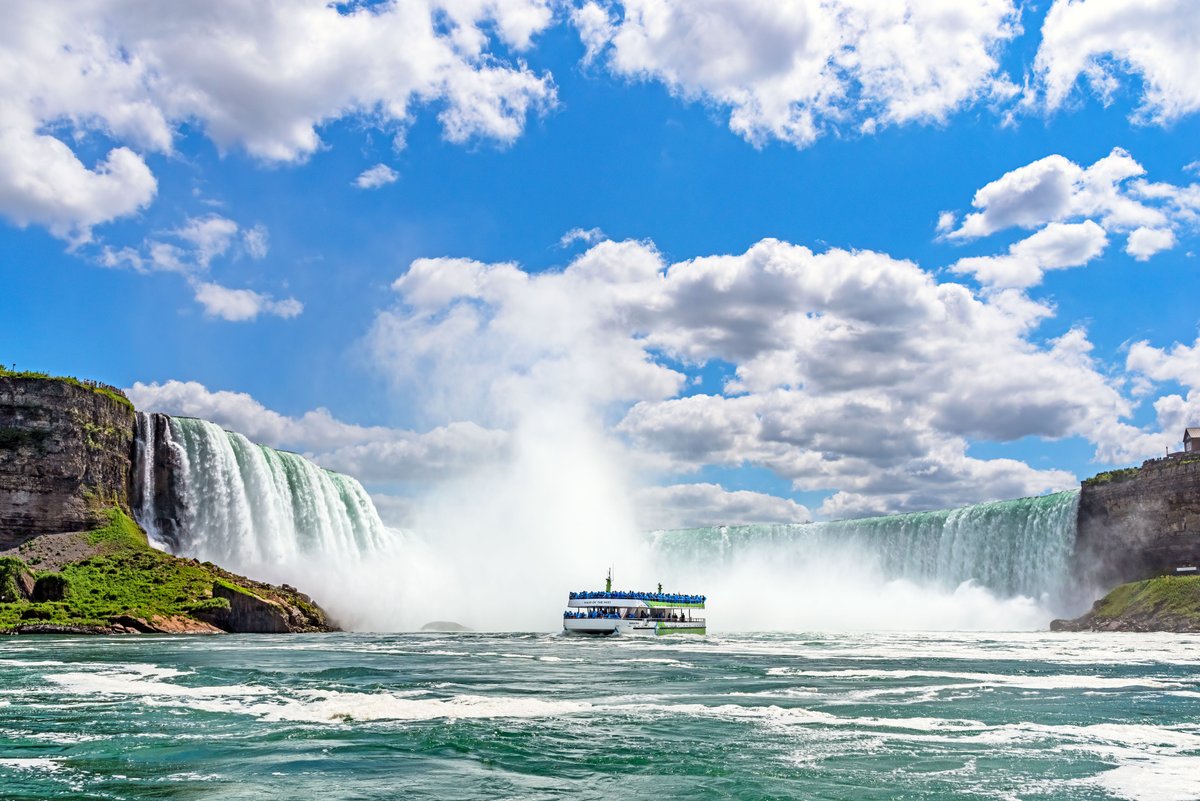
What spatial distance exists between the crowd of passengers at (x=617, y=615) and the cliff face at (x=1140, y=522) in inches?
1318

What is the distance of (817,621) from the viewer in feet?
284

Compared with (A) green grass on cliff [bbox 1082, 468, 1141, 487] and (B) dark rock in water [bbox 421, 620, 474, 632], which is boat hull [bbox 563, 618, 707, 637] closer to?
(B) dark rock in water [bbox 421, 620, 474, 632]

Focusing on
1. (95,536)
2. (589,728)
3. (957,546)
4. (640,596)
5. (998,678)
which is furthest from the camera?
(957,546)

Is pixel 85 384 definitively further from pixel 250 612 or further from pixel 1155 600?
pixel 1155 600

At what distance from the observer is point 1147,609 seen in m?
66.3

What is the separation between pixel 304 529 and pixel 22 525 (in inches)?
788

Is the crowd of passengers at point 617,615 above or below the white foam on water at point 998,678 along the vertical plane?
above

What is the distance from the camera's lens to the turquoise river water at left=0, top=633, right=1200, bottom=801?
1548cm

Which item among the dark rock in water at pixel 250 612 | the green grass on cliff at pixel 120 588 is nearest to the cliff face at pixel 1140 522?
the dark rock in water at pixel 250 612

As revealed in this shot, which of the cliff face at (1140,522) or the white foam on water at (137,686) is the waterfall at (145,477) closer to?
the white foam on water at (137,686)

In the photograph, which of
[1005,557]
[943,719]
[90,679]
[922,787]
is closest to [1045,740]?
[943,719]

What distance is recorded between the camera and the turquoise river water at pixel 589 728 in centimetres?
1548

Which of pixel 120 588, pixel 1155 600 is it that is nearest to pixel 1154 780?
pixel 120 588

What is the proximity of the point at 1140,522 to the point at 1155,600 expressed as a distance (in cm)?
1000
